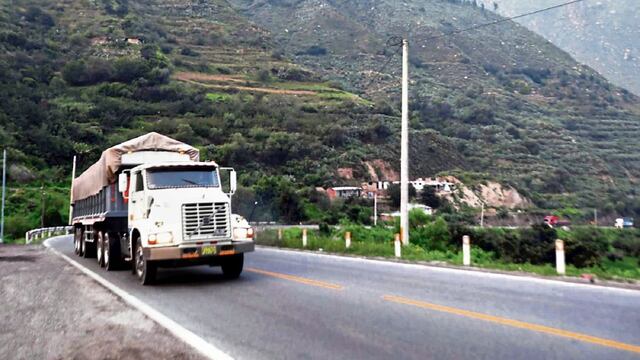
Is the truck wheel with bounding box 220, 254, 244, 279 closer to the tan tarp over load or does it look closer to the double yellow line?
the double yellow line

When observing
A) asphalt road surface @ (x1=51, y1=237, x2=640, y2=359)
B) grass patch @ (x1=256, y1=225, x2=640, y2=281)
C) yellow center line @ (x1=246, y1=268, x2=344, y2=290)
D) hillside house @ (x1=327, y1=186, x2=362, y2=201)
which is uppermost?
hillside house @ (x1=327, y1=186, x2=362, y2=201)

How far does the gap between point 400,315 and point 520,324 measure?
1.71 metres

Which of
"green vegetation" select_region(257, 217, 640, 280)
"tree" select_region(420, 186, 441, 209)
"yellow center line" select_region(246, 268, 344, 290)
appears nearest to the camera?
"yellow center line" select_region(246, 268, 344, 290)

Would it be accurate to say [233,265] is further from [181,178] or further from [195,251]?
[181,178]

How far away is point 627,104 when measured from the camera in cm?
12988

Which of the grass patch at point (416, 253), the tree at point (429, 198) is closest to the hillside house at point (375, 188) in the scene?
the tree at point (429, 198)

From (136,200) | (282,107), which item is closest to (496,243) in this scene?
(136,200)

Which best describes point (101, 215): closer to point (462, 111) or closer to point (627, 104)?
point (462, 111)

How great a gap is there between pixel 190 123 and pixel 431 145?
117 ft

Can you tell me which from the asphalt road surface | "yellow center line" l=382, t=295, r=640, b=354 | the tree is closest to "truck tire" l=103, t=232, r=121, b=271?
the asphalt road surface

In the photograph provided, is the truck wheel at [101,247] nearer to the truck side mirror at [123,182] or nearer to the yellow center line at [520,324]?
the truck side mirror at [123,182]

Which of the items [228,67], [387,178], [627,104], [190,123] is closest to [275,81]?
[228,67]

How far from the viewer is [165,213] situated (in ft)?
42.4

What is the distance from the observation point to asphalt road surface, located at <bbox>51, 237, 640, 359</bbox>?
6.52 meters
